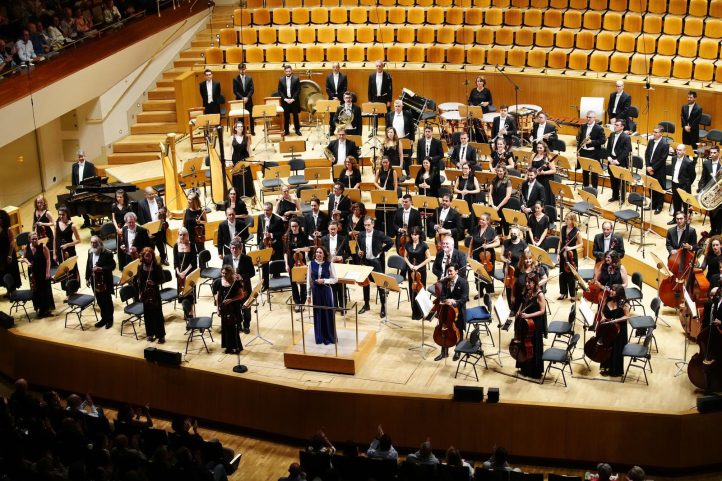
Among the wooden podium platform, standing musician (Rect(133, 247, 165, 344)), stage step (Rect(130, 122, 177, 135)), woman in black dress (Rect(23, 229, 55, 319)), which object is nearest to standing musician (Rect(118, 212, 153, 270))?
standing musician (Rect(133, 247, 165, 344))

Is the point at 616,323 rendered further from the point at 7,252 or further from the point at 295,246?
the point at 7,252

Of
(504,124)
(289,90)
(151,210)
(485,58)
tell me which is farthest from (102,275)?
(485,58)

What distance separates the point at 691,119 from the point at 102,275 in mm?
8521

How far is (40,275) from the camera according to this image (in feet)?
41.5

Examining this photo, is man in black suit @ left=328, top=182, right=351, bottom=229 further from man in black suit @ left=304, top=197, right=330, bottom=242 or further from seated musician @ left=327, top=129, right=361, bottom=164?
seated musician @ left=327, top=129, right=361, bottom=164

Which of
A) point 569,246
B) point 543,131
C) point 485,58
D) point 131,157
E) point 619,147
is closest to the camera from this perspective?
point 569,246

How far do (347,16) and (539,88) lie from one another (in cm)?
393

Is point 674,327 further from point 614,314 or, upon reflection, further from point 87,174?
point 87,174

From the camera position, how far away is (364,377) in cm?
1099

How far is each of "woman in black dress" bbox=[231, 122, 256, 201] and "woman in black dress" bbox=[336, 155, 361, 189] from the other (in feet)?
5.73

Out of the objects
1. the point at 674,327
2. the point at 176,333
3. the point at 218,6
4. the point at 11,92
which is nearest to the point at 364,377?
the point at 176,333

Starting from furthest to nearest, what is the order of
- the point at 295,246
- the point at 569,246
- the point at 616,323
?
the point at 295,246
the point at 569,246
the point at 616,323

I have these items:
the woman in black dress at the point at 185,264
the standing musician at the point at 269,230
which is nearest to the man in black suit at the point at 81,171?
the woman in black dress at the point at 185,264

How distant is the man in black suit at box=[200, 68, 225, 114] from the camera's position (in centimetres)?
1689
